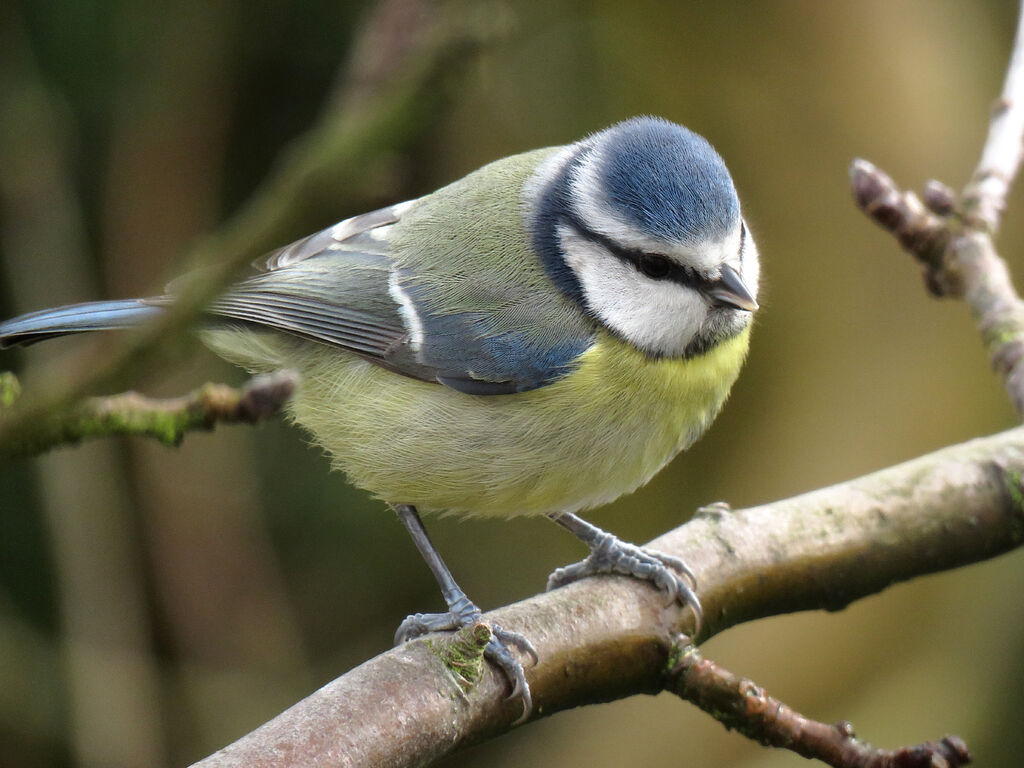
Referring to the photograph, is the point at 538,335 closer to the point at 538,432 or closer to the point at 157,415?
the point at 538,432

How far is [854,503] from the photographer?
6.06 ft

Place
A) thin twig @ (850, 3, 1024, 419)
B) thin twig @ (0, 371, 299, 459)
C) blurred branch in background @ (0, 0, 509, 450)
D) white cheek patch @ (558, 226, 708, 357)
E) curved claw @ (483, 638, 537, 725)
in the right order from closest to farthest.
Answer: blurred branch in background @ (0, 0, 509, 450), thin twig @ (0, 371, 299, 459), curved claw @ (483, 638, 537, 725), white cheek patch @ (558, 226, 708, 357), thin twig @ (850, 3, 1024, 419)

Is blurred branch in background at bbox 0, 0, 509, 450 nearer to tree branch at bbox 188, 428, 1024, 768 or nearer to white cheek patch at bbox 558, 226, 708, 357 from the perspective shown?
tree branch at bbox 188, 428, 1024, 768

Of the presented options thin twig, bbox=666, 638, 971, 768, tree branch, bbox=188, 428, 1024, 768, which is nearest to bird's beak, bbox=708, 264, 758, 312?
tree branch, bbox=188, 428, 1024, 768

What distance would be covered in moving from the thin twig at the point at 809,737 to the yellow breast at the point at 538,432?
526 mm

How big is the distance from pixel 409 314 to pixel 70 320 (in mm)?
589

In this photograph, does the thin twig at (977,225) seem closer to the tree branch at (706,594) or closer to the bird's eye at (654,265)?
the tree branch at (706,594)

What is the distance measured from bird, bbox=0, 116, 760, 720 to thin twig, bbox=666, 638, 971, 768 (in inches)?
14.4

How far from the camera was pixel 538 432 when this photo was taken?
1802 mm

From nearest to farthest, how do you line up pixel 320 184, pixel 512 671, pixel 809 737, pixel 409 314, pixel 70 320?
pixel 320 184, pixel 809 737, pixel 512 671, pixel 70 320, pixel 409 314

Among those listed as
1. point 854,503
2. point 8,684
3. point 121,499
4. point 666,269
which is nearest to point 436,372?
point 666,269

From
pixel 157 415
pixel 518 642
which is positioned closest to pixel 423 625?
pixel 518 642

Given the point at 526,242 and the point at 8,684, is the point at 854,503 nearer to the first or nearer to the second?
the point at 526,242

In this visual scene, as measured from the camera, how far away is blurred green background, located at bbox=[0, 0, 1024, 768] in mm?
2695
